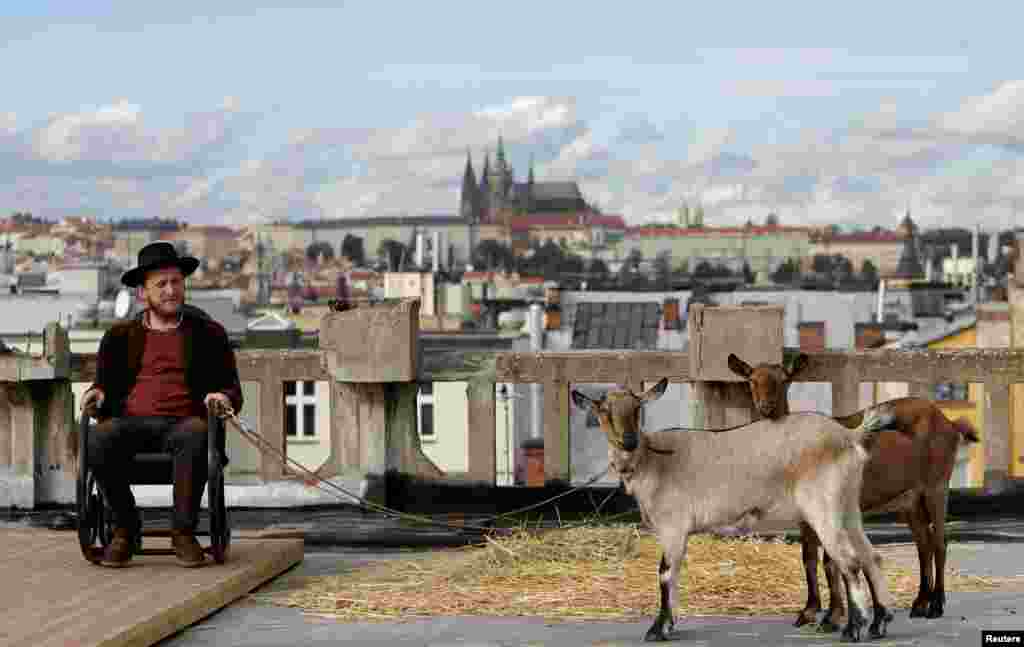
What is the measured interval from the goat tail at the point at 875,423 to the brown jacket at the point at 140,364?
331 cm

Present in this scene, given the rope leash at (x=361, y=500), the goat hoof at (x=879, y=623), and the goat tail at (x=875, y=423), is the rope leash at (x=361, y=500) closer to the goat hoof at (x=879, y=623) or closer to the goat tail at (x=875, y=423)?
the goat tail at (x=875, y=423)

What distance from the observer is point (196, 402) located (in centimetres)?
1048

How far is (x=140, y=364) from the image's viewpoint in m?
10.5

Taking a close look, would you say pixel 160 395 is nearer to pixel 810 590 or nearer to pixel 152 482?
pixel 152 482

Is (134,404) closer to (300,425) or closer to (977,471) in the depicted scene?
(977,471)

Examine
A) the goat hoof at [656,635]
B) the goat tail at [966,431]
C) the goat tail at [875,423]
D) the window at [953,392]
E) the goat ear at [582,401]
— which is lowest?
the window at [953,392]

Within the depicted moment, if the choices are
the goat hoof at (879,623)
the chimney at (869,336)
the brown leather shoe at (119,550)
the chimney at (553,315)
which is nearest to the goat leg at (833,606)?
the goat hoof at (879,623)

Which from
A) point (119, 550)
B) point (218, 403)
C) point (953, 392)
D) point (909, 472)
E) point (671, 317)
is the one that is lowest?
point (953, 392)

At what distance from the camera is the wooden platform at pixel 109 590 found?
8363 millimetres

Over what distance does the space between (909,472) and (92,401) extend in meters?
4.09

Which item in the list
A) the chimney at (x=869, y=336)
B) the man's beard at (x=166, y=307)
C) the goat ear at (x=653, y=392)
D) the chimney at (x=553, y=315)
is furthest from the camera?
the chimney at (x=553, y=315)

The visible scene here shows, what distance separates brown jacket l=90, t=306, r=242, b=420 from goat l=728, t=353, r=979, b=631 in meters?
2.83

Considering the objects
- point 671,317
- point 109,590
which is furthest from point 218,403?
point 671,317

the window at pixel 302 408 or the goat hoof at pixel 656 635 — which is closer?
the goat hoof at pixel 656 635
